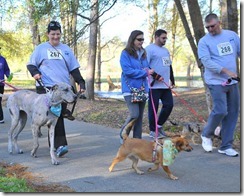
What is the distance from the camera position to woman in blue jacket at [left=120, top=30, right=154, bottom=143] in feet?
20.0

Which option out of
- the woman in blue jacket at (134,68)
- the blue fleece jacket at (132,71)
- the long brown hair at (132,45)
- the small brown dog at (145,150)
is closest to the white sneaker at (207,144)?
the small brown dog at (145,150)

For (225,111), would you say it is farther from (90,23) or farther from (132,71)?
(90,23)

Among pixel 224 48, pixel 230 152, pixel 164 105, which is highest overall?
pixel 224 48

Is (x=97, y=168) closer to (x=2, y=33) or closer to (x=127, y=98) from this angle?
(x=127, y=98)

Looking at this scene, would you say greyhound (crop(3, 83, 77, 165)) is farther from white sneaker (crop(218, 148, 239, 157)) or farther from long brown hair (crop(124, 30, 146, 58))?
white sneaker (crop(218, 148, 239, 157))

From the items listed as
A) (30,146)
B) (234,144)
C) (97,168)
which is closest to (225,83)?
(234,144)

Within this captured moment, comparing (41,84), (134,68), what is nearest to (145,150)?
(134,68)

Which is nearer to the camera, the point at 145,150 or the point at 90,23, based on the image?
the point at 145,150

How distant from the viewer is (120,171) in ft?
16.6

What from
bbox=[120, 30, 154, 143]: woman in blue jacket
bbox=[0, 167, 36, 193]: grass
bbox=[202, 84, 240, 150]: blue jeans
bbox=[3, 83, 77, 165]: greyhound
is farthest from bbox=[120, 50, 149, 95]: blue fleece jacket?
bbox=[0, 167, 36, 193]: grass

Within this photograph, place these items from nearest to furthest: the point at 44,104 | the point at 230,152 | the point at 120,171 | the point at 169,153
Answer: the point at 169,153
the point at 120,171
the point at 230,152
the point at 44,104

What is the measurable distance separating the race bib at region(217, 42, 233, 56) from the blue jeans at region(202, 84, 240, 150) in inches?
20.1

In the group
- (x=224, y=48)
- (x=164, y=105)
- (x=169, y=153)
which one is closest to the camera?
(x=169, y=153)

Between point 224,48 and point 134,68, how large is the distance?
1.49m
